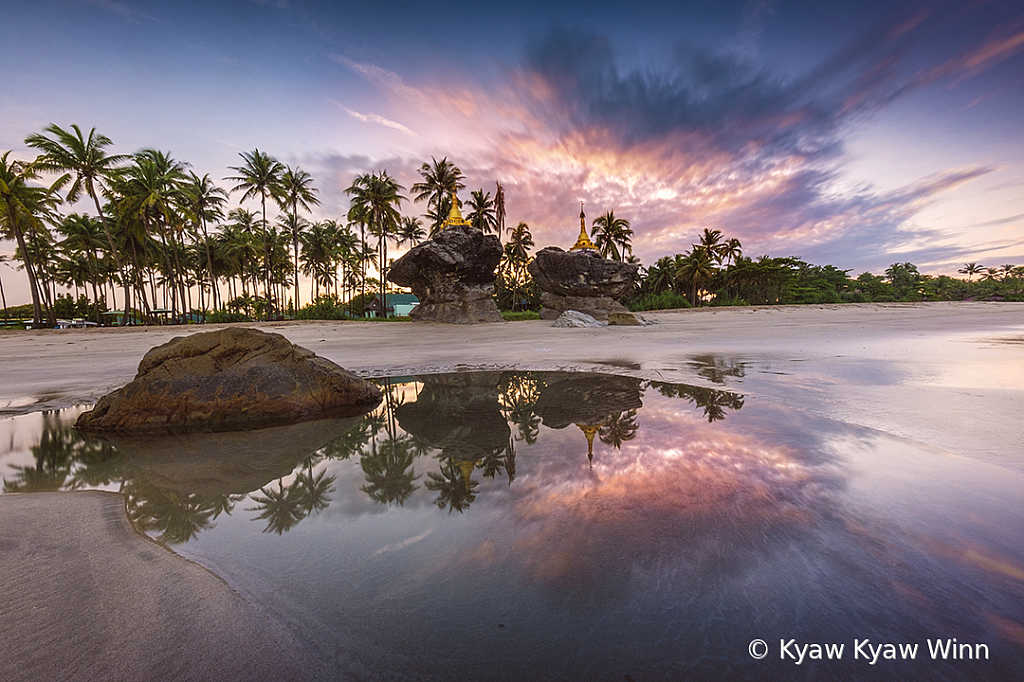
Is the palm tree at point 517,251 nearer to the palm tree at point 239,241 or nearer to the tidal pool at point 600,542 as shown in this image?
the palm tree at point 239,241

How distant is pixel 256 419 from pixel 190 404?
75 centimetres

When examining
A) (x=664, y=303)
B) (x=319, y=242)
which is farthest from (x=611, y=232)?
(x=319, y=242)

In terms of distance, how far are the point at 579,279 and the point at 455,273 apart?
1096cm

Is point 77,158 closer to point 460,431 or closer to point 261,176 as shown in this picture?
point 261,176

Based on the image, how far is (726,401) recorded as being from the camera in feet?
15.6

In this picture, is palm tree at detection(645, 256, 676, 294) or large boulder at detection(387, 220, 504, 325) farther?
palm tree at detection(645, 256, 676, 294)

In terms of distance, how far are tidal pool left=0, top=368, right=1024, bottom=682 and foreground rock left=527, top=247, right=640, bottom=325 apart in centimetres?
2849

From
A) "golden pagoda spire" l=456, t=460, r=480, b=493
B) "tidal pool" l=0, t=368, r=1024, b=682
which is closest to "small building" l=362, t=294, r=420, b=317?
"tidal pool" l=0, t=368, r=1024, b=682

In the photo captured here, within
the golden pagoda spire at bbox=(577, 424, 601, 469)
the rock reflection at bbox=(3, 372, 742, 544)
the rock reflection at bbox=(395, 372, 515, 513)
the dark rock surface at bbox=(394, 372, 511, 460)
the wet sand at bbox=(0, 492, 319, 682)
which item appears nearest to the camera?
the wet sand at bbox=(0, 492, 319, 682)

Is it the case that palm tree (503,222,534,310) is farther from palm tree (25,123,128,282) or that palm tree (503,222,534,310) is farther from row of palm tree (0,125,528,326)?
palm tree (25,123,128,282)

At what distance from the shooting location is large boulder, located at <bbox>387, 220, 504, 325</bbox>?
24.9 m

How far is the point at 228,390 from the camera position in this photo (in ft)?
15.3

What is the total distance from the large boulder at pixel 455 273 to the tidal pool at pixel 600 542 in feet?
71.4

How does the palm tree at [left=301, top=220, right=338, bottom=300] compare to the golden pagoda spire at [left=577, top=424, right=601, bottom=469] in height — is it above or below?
above
